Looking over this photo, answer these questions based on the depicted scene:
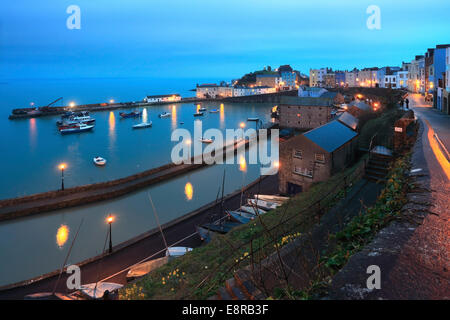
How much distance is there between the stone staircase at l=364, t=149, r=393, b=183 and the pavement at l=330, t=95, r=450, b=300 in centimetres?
371

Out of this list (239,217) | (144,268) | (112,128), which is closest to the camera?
(144,268)

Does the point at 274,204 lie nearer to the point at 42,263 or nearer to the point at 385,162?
the point at 385,162

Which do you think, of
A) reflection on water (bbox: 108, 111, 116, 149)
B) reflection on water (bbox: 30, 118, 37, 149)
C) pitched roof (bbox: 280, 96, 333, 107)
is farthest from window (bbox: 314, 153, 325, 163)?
reflection on water (bbox: 30, 118, 37, 149)

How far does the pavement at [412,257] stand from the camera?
2.45m

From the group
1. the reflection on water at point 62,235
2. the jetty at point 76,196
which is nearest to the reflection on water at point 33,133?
the jetty at point 76,196

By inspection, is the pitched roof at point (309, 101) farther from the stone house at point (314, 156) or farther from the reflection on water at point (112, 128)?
the reflection on water at point (112, 128)

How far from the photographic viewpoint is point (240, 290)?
3.63 meters

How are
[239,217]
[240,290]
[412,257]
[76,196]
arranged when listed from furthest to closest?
[76,196] → [239,217] → [240,290] → [412,257]

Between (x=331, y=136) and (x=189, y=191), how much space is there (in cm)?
838

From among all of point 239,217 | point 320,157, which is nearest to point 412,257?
point 239,217

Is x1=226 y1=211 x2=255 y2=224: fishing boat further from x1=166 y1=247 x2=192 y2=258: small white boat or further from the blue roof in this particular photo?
the blue roof

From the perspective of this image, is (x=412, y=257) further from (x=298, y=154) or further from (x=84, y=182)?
(x=84, y=182)
